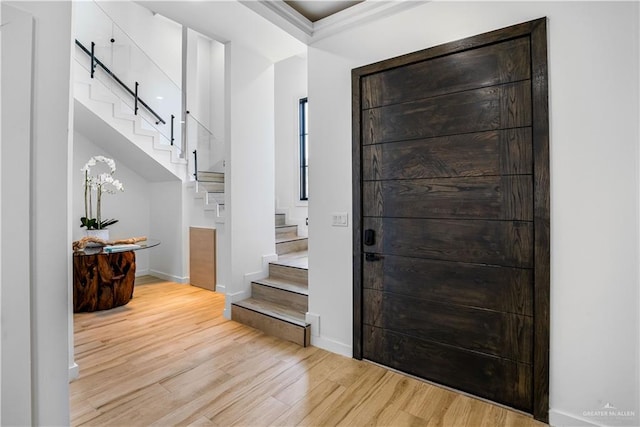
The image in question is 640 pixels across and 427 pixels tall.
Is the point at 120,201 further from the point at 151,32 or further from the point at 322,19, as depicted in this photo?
the point at 322,19

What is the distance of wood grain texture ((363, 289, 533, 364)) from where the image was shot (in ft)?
6.08

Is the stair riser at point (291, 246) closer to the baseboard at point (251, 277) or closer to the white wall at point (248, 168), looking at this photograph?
the white wall at point (248, 168)

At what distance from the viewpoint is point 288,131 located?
5422 mm

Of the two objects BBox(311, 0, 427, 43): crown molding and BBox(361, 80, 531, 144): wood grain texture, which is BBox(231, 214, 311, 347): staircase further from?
BBox(311, 0, 427, 43): crown molding

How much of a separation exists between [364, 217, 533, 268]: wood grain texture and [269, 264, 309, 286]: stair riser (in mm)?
1192

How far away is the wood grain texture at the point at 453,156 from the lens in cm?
183

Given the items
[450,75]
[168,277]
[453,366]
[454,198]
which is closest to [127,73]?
[168,277]

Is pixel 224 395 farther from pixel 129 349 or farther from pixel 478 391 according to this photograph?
pixel 478 391

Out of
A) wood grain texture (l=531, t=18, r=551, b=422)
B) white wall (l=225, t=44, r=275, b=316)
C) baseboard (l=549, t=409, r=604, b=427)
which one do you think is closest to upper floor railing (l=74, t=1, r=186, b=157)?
white wall (l=225, t=44, r=275, b=316)

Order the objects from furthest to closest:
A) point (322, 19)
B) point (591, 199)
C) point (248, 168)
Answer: point (248, 168) → point (322, 19) → point (591, 199)

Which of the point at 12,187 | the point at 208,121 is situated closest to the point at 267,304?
the point at 12,187

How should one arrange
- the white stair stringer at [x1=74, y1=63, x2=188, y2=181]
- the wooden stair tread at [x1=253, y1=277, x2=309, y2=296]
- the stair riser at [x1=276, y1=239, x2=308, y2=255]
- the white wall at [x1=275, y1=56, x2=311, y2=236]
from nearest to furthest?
the wooden stair tread at [x1=253, y1=277, x2=309, y2=296]
the white stair stringer at [x1=74, y1=63, x2=188, y2=181]
the stair riser at [x1=276, y1=239, x2=308, y2=255]
the white wall at [x1=275, y1=56, x2=311, y2=236]

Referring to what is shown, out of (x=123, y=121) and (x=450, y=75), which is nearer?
(x=450, y=75)

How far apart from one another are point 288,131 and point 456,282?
4139 millimetres
